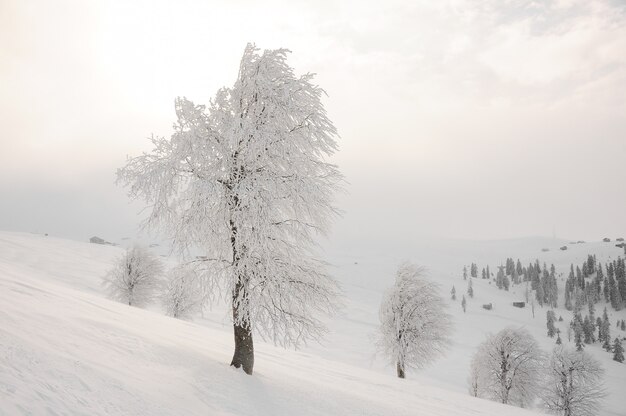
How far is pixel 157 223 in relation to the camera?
11.0 metres

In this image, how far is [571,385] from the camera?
4106 cm

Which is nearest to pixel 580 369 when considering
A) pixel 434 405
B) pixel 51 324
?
pixel 434 405

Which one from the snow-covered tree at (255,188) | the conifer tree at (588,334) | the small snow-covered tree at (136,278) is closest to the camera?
the snow-covered tree at (255,188)

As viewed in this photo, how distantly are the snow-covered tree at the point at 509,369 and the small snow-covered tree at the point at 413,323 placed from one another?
39.9ft

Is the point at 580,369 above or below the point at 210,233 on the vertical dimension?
below

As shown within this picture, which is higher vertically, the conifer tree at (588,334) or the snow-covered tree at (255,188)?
the snow-covered tree at (255,188)

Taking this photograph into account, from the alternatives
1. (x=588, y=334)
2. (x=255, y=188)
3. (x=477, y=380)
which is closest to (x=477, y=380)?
(x=477, y=380)

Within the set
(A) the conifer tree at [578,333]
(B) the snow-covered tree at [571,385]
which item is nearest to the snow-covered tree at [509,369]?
(B) the snow-covered tree at [571,385]

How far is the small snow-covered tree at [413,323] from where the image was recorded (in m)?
29.8

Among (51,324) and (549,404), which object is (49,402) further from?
(549,404)

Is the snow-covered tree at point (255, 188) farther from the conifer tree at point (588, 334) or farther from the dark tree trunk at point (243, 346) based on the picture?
the conifer tree at point (588, 334)

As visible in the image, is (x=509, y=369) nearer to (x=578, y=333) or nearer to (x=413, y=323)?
(x=413, y=323)

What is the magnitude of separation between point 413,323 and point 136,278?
32100 millimetres

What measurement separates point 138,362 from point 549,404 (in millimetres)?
48795
